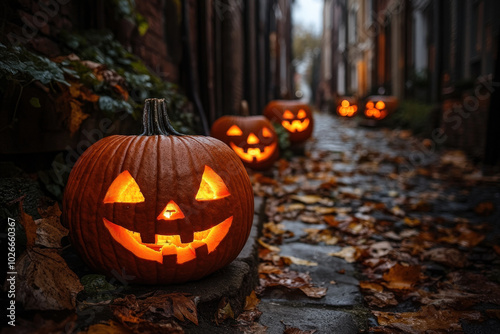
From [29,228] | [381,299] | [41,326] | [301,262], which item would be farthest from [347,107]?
[41,326]

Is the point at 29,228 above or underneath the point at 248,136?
underneath

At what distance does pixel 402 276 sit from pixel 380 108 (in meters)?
9.15

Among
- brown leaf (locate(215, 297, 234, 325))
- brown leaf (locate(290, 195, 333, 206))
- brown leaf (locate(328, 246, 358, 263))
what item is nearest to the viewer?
brown leaf (locate(215, 297, 234, 325))

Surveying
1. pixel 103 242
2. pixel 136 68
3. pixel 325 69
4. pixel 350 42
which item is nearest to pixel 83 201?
pixel 103 242

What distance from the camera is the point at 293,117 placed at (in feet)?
21.3

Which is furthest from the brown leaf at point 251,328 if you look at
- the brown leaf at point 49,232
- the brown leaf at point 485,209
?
the brown leaf at point 485,209

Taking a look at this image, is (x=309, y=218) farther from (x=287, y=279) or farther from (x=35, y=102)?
(x=35, y=102)

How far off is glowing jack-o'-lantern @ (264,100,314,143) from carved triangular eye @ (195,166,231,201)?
4.89 m

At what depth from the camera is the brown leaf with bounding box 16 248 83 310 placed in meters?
1.26

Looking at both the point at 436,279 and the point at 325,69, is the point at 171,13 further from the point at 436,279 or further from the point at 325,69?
the point at 325,69

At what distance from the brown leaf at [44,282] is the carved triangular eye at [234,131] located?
315cm

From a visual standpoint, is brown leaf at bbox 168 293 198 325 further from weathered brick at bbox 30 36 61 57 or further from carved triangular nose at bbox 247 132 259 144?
carved triangular nose at bbox 247 132 259 144

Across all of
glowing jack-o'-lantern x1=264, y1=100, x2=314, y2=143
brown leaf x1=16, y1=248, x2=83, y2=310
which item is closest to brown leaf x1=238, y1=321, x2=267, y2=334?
brown leaf x1=16, y1=248, x2=83, y2=310

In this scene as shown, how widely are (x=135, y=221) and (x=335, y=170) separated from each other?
434 centimetres
